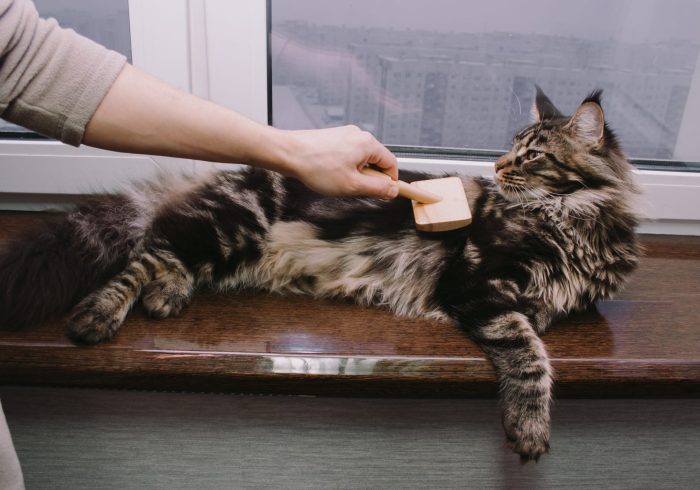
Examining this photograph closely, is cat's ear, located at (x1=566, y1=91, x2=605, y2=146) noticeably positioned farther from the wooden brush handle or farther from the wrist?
the wrist

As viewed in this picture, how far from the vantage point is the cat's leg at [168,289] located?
1.04 meters

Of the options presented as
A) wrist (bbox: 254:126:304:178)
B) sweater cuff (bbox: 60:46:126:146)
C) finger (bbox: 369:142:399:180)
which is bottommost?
finger (bbox: 369:142:399:180)

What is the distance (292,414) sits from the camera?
3.41 ft

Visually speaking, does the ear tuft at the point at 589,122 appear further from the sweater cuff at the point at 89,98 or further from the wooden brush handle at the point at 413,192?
the sweater cuff at the point at 89,98

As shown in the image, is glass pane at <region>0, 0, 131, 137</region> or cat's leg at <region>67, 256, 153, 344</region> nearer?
cat's leg at <region>67, 256, 153, 344</region>

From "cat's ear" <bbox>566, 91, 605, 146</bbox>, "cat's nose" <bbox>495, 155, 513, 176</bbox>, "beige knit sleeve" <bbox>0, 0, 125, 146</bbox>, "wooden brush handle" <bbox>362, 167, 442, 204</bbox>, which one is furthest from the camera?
"cat's nose" <bbox>495, 155, 513, 176</bbox>

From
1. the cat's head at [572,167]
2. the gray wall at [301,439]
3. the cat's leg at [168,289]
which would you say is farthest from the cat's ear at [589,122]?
the cat's leg at [168,289]

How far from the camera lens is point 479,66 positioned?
1360 mm

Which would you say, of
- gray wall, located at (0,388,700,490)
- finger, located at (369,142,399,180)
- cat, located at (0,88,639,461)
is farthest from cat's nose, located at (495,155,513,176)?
gray wall, located at (0,388,700,490)

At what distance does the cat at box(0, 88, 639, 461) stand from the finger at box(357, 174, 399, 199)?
228 millimetres

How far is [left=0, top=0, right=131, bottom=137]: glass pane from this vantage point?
4.16 ft

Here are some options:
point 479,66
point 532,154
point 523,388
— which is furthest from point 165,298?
point 479,66

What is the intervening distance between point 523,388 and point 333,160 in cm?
45

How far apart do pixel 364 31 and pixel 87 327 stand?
0.82 metres
